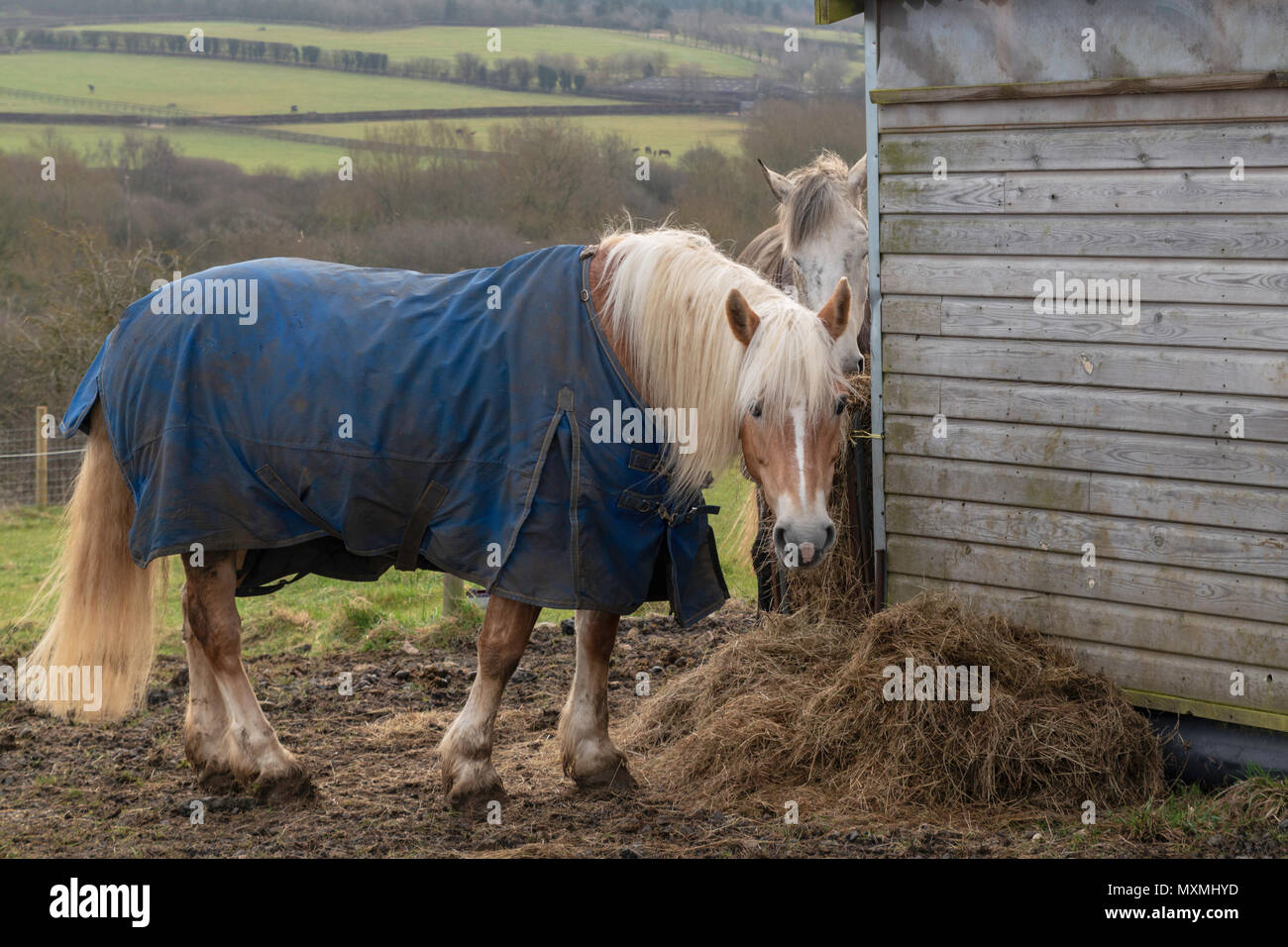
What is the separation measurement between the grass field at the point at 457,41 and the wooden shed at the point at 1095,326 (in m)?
30.6

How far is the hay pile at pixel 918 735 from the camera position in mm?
4098

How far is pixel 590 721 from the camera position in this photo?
431cm

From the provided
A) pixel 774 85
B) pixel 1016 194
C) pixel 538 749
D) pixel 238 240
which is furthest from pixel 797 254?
pixel 774 85

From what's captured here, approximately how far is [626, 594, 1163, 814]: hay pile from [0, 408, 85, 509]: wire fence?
11.0 meters

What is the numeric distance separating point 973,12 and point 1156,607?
246 centimetres

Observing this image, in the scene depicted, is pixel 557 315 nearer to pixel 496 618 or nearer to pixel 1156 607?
pixel 496 618

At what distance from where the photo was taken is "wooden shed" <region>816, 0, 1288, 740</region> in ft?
13.0

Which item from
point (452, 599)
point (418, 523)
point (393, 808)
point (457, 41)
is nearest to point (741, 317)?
point (418, 523)

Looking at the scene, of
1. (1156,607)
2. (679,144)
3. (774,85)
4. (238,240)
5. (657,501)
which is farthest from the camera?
(774,85)

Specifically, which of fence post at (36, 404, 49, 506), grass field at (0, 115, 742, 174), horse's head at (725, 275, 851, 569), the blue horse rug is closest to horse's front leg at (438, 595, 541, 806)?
the blue horse rug

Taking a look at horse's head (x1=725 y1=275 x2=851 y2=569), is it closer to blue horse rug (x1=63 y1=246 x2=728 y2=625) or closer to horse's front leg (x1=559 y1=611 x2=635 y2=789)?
blue horse rug (x1=63 y1=246 x2=728 y2=625)

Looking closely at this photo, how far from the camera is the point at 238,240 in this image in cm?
2203

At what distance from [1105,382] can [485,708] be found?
2637 mm

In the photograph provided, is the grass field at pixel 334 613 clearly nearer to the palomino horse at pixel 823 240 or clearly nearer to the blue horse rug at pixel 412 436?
the palomino horse at pixel 823 240
